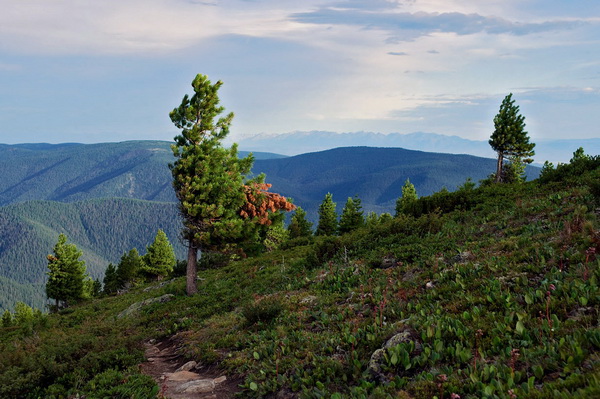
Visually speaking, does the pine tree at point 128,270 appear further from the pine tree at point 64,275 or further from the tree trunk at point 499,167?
the tree trunk at point 499,167

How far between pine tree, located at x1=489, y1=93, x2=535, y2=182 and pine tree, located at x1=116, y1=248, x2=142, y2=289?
58558mm

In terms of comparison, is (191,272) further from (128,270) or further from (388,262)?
(128,270)

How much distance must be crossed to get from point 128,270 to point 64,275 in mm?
12212

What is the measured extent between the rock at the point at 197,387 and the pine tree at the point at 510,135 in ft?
165

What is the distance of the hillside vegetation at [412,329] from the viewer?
5016 millimetres

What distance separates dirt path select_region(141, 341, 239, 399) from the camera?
7.19 metres

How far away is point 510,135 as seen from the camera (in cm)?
4688

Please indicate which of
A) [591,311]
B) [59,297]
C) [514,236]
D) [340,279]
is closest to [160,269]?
[59,297]

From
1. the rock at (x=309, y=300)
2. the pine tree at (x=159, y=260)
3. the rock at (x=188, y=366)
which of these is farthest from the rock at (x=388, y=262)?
the pine tree at (x=159, y=260)

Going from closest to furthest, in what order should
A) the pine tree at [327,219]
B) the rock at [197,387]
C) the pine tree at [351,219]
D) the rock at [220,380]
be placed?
the rock at [197,387], the rock at [220,380], the pine tree at [351,219], the pine tree at [327,219]

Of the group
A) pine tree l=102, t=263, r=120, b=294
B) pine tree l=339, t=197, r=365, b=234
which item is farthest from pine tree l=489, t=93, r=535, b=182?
pine tree l=102, t=263, r=120, b=294

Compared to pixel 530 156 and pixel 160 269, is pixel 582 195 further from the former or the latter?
pixel 160 269

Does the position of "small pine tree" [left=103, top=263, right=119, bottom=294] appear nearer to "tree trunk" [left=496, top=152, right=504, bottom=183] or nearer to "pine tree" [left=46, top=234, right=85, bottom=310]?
"pine tree" [left=46, top=234, right=85, bottom=310]

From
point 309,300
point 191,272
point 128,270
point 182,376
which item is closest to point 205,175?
point 191,272
